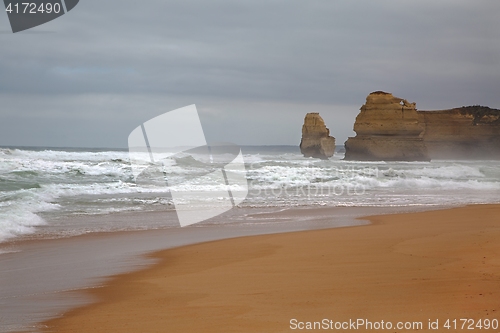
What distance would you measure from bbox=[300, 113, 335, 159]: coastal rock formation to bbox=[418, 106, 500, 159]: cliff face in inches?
500

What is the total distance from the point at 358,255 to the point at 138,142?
10.3 meters

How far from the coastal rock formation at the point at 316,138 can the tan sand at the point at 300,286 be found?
55.2m

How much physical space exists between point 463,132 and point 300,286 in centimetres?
6717

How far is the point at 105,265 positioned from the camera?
682 centimetres

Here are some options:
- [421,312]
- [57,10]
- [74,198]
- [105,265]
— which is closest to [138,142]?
[74,198]

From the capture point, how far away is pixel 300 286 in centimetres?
521

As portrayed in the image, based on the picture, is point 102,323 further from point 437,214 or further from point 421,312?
point 437,214

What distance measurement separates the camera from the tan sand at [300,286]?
13.5ft
